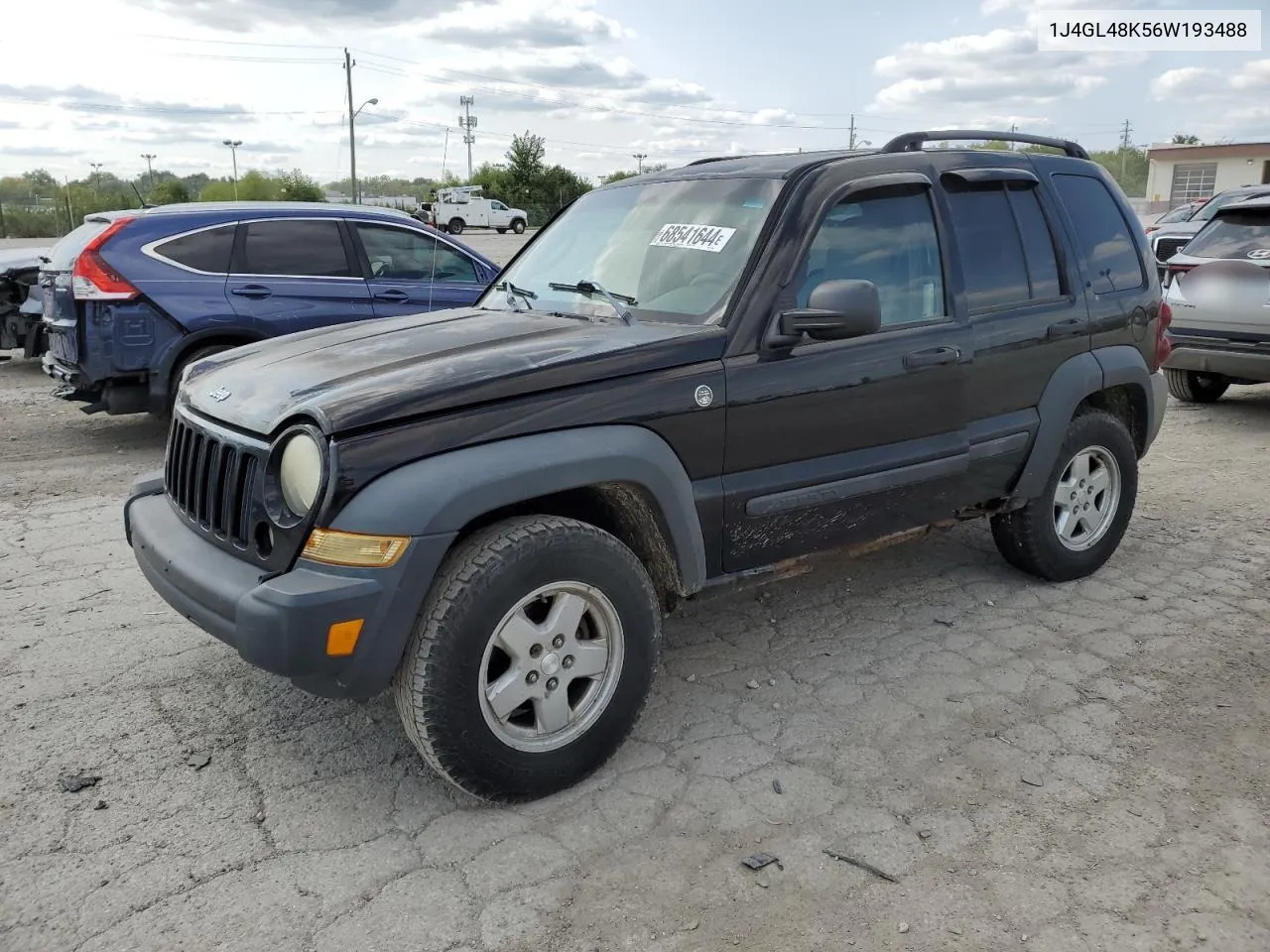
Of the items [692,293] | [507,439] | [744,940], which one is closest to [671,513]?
[507,439]

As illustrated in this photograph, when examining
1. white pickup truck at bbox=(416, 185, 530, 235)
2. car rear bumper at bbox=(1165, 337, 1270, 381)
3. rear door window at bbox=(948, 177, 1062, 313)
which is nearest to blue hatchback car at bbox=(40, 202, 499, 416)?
rear door window at bbox=(948, 177, 1062, 313)

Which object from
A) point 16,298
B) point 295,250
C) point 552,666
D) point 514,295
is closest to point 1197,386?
point 514,295

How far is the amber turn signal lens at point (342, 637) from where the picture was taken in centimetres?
258

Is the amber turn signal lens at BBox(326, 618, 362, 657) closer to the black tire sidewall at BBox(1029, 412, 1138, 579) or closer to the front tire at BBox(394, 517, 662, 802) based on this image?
the front tire at BBox(394, 517, 662, 802)

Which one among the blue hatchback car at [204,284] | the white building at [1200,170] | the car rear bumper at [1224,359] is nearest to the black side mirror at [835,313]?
the blue hatchback car at [204,284]

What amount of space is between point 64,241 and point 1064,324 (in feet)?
22.7

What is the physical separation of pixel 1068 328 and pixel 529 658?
288 centimetres

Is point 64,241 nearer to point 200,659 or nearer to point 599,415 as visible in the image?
point 200,659

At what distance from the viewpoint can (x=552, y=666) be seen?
116 inches

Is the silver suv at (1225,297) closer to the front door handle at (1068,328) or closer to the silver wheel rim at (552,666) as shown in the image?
the front door handle at (1068,328)

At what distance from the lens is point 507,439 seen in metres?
2.84

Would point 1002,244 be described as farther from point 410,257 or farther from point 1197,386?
point 1197,386

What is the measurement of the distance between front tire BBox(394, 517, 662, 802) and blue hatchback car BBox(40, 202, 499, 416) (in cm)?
465

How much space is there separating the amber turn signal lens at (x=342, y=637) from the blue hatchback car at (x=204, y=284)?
15.3 feet
